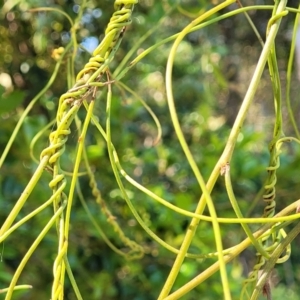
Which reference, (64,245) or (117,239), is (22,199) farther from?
(117,239)

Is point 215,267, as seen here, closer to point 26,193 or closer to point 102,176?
point 26,193

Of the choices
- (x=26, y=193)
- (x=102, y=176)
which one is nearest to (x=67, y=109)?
(x=26, y=193)

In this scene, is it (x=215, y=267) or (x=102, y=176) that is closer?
(x=215, y=267)

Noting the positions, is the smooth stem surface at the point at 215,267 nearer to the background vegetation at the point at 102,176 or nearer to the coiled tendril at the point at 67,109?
the coiled tendril at the point at 67,109

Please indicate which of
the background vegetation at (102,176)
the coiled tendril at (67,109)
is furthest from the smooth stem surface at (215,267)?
the background vegetation at (102,176)

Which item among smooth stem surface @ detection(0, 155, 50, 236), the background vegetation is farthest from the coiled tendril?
the background vegetation

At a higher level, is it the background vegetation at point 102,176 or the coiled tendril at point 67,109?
the coiled tendril at point 67,109

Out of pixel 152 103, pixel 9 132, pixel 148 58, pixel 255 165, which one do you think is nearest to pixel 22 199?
pixel 9 132

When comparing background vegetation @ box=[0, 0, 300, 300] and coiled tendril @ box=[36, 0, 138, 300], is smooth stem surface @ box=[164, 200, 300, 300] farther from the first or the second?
background vegetation @ box=[0, 0, 300, 300]

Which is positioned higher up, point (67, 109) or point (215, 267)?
point (67, 109)

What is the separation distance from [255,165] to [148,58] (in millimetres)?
516

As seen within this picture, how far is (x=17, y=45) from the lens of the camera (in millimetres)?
968

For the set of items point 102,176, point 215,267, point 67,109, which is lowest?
point 102,176

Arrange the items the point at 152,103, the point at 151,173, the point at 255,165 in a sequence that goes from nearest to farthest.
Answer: the point at 255,165
the point at 151,173
the point at 152,103
